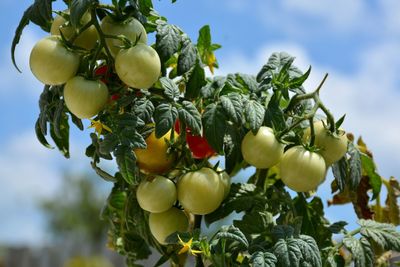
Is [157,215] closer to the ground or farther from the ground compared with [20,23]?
closer to the ground

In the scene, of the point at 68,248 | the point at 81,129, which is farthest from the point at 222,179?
the point at 68,248

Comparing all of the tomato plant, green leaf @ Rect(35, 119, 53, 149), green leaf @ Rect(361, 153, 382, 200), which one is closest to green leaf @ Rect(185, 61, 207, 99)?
the tomato plant

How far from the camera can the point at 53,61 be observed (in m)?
0.86

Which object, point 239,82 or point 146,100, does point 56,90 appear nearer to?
point 146,100

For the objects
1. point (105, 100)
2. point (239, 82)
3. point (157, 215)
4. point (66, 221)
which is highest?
point (66, 221)

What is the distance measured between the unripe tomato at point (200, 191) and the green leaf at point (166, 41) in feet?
0.52

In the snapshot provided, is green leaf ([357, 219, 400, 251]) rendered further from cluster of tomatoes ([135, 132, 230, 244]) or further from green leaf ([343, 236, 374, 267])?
cluster of tomatoes ([135, 132, 230, 244])

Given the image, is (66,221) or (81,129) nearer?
(81,129)

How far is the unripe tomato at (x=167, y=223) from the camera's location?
947mm

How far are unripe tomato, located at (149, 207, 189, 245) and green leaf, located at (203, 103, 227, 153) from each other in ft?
0.39

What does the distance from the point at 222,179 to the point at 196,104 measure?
0.11m

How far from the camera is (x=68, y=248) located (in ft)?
17.3

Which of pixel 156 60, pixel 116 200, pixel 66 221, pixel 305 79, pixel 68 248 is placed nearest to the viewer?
pixel 156 60

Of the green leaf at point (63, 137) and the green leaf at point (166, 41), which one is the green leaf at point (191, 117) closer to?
the green leaf at point (166, 41)
